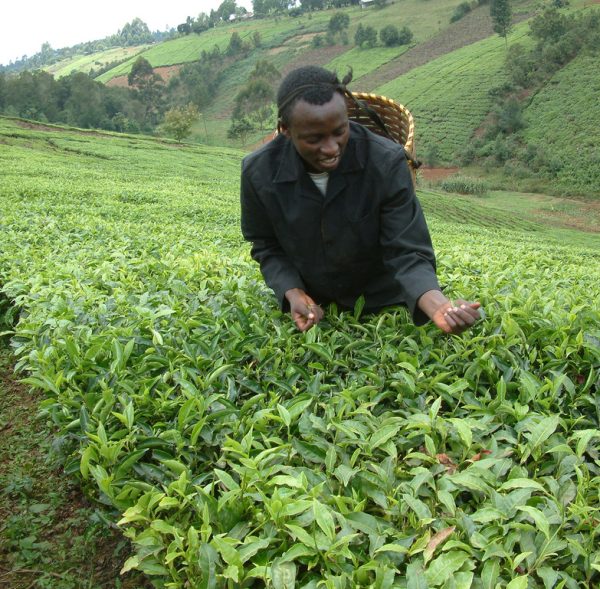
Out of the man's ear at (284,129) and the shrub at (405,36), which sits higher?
the shrub at (405,36)

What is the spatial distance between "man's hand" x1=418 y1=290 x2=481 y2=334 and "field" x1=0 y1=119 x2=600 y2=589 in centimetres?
27

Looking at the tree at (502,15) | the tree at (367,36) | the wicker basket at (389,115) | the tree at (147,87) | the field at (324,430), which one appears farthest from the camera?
the tree at (367,36)

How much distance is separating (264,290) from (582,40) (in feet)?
155

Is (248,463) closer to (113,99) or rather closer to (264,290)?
(264,290)

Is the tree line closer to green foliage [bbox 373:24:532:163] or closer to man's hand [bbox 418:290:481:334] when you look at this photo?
green foliage [bbox 373:24:532:163]

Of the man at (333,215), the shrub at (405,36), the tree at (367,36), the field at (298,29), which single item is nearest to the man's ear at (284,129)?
the man at (333,215)

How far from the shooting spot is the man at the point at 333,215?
2.13m

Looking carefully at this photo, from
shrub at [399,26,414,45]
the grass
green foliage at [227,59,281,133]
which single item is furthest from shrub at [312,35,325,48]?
green foliage at [227,59,281,133]

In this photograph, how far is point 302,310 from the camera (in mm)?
2605

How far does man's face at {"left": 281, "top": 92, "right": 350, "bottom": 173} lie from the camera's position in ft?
6.82

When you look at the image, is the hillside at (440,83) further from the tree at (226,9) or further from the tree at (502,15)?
the tree at (226,9)

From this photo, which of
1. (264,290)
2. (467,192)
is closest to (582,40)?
(467,192)

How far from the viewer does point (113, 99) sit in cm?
5353

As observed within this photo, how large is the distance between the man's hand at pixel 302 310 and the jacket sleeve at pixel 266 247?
5 cm
